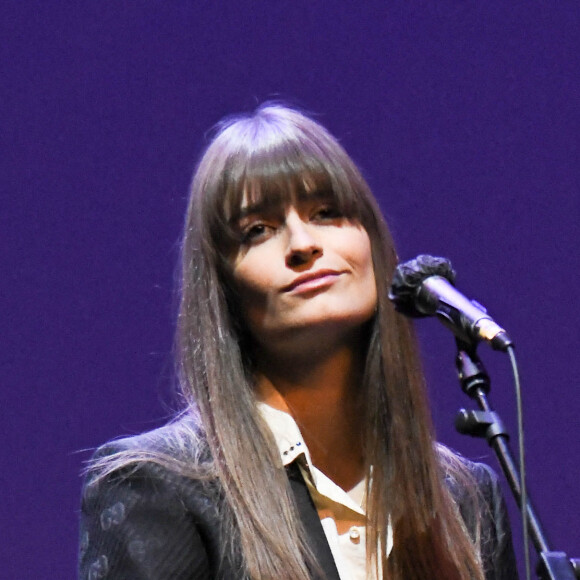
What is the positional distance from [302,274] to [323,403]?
29cm

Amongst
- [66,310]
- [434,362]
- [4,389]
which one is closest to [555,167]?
[434,362]

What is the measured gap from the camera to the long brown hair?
2.17 m

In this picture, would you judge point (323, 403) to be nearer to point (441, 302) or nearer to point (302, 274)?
point (302, 274)

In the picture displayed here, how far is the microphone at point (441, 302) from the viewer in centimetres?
158

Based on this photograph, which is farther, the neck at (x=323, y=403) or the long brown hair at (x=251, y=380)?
the neck at (x=323, y=403)

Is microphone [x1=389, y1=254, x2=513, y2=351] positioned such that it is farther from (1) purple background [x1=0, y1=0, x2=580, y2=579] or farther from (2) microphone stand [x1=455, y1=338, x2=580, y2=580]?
(1) purple background [x1=0, y1=0, x2=580, y2=579]

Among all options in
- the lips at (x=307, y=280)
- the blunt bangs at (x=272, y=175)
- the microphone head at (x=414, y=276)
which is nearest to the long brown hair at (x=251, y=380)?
the blunt bangs at (x=272, y=175)

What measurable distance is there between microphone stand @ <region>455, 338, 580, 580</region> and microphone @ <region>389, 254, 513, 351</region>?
0.04 meters

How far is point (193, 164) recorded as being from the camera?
2.93 meters

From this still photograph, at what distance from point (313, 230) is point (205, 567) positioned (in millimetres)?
622

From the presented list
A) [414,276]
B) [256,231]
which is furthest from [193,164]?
[414,276]

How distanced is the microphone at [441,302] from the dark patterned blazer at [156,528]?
1.80ft

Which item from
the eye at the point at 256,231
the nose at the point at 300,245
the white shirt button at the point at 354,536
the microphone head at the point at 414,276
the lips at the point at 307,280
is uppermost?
the eye at the point at 256,231

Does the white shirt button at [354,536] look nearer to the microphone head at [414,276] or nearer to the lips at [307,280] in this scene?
the lips at [307,280]
